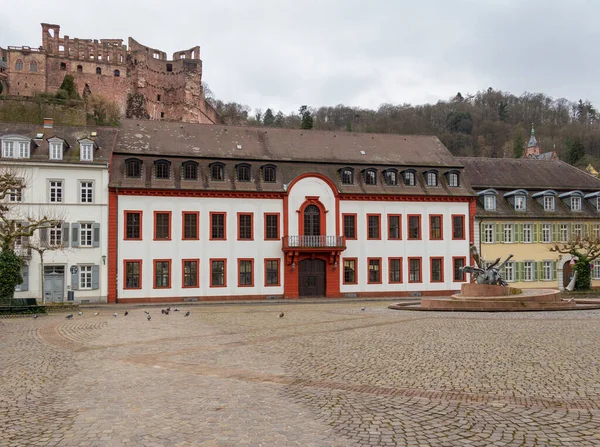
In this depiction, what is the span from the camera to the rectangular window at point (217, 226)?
3878 cm

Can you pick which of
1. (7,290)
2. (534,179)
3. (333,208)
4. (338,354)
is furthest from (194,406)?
(534,179)

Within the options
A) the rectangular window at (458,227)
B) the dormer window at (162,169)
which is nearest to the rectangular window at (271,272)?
the dormer window at (162,169)

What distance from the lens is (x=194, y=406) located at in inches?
338

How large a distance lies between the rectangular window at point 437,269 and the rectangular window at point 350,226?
6.27m

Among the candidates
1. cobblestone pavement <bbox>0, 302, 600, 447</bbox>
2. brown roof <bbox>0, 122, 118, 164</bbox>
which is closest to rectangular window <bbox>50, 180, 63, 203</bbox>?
brown roof <bbox>0, 122, 118, 164</bbox>

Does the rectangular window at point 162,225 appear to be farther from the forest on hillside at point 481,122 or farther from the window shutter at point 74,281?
the forest on hillside at point 481,122

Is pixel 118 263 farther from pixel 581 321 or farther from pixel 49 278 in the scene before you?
pixel 581 321

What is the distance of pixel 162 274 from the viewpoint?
37688 mm

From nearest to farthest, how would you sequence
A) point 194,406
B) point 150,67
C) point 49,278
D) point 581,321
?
point 194,406 < point 581,321 < point 49,278 < point 150,67

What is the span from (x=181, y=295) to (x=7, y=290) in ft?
37.1

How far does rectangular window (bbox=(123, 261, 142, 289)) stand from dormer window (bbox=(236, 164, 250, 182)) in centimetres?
871

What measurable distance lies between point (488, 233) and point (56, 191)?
101 ft

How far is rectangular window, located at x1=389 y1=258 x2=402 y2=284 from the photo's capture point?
41.8 metres

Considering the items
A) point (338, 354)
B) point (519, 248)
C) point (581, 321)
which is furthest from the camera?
point (519, 248)
